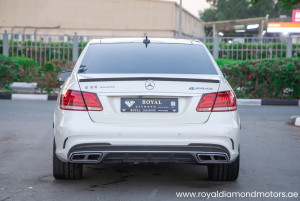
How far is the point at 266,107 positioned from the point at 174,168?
9028mm

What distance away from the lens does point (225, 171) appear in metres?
5.91

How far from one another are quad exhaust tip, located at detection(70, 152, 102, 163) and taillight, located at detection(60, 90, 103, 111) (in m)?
0.39

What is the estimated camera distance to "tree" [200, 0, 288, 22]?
9744cm

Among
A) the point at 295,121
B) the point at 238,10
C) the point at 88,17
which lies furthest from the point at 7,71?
the point at 238,10

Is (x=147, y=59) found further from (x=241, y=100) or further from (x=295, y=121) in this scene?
(x=241, y=100)

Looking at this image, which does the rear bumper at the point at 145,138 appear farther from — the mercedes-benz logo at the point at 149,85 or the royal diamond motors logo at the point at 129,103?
the mercedes-benz logo at the point at 149,85

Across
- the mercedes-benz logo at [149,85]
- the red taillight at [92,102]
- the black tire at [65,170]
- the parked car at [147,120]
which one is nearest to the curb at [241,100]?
the black tire at [65,170]

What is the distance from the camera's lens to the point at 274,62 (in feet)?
54.7

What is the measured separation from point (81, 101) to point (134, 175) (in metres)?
1.28

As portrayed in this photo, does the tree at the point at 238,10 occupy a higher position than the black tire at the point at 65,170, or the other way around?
the tree at the point at 238,10

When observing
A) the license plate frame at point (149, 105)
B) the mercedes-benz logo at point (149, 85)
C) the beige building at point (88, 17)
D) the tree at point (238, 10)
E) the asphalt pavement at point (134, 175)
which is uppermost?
the tree at point (238, 10)

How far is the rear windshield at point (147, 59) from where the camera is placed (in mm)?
5820

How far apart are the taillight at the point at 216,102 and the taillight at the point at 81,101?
2.90ft

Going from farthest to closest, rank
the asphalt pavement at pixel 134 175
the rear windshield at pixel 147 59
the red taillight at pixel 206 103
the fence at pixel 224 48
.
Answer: the fence at pixel 224 48
the rear windshield at pixel 147 59
the asphalt pavement at pixel 134 175
the red taillight at pixel 206 103
